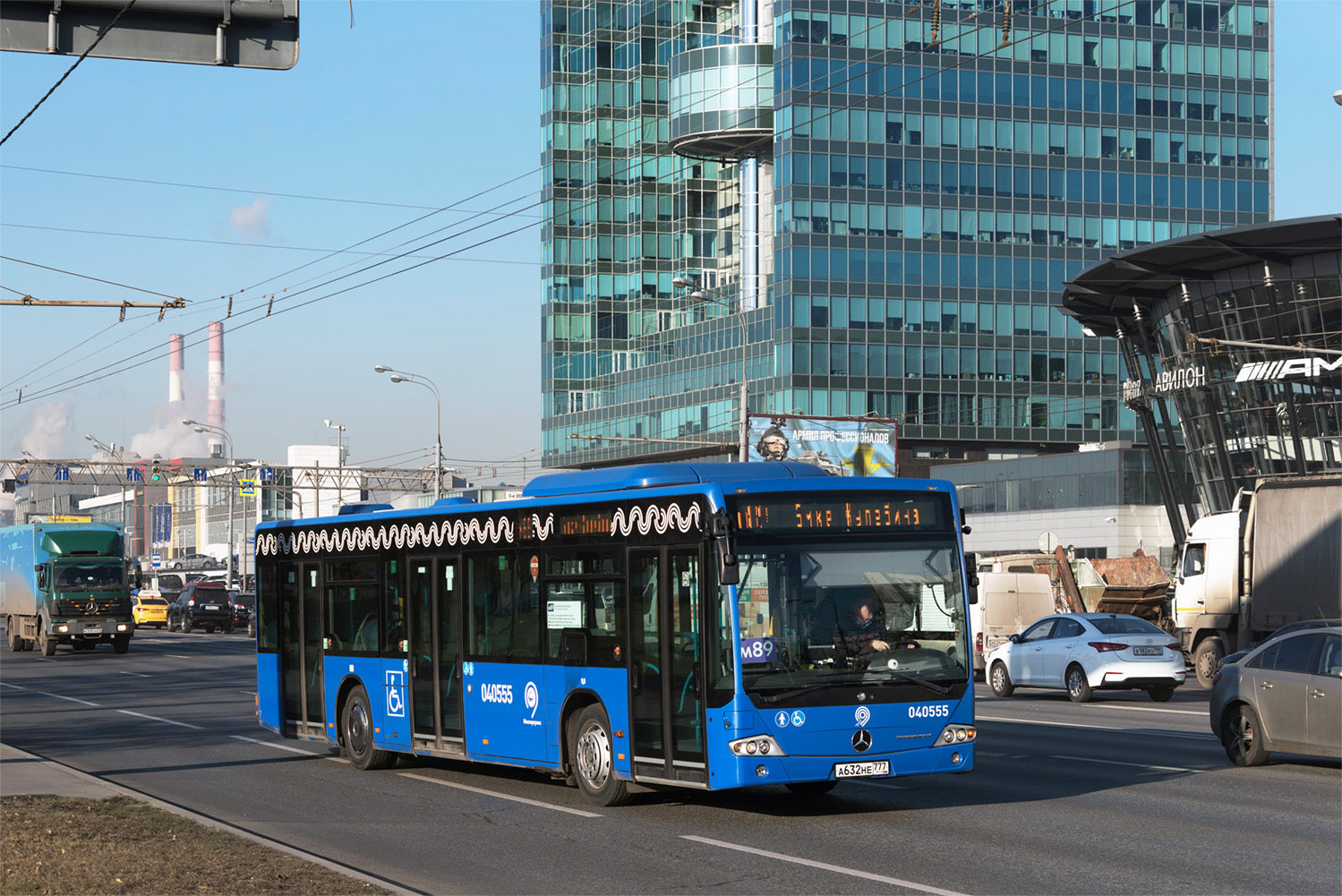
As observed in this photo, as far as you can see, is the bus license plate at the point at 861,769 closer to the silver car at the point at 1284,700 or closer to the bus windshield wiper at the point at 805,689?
the bus windshield wiper at the point at 805,689

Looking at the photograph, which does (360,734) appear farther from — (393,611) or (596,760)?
(596,760)

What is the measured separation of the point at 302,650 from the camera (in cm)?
1803

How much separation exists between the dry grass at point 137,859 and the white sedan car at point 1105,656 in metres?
17.4

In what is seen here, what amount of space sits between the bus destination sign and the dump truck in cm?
1680

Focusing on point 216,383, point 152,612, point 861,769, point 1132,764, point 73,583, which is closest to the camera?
point 861,769

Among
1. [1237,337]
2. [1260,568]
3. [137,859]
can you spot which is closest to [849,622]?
[137,859]

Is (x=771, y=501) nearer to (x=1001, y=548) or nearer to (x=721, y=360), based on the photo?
(x=1001, y=548)

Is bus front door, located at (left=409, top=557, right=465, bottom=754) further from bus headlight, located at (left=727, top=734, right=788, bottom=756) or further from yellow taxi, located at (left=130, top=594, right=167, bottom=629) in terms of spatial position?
yellow taxi, located at (left=130, top=594, right=167, bottom=629)

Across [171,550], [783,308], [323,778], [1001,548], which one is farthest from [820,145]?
[171,550]

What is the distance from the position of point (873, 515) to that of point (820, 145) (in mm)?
78752

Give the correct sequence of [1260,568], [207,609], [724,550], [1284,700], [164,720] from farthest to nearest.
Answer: [207,609] < [1260,568] < [164,720] < [1284,700] < [724,550]

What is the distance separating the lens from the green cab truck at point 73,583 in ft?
141

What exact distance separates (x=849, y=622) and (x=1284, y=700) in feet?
18.9

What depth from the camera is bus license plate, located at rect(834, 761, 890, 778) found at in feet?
39.5
